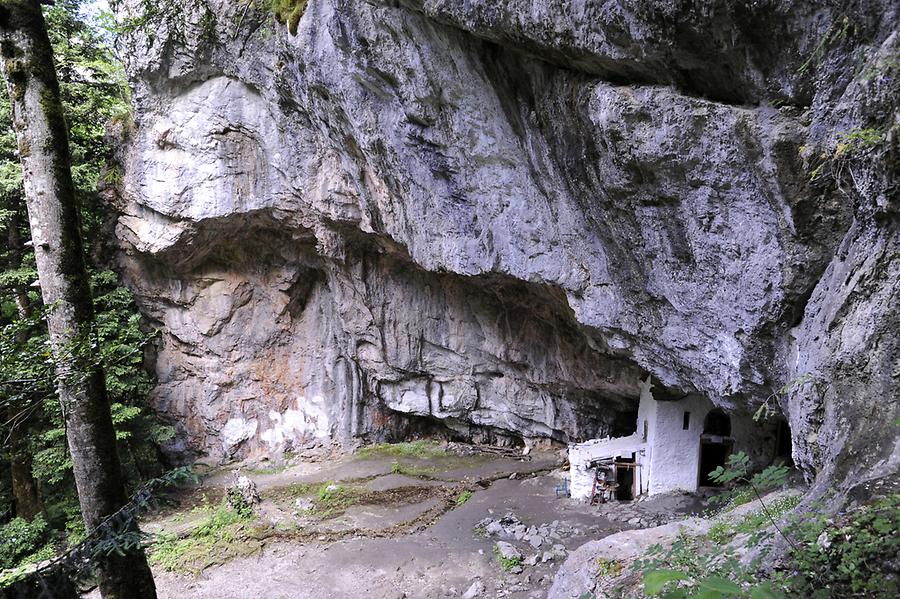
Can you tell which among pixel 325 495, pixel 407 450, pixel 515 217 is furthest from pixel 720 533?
pixel 407 450

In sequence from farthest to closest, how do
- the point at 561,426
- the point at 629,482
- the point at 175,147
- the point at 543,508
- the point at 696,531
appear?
the point at 561,426 < the point at 175,147 < the point at 629,482 < the point at 543,508 < the point at 696,531

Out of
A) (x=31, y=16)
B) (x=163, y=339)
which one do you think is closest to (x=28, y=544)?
(x=163, y=339)

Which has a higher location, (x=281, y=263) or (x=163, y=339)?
(x=281, y=263)

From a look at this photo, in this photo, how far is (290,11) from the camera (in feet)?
31.7

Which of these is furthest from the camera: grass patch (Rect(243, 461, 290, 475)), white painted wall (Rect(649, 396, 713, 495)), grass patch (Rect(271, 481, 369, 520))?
grass patch (Rect(243, 461, 290, 475))

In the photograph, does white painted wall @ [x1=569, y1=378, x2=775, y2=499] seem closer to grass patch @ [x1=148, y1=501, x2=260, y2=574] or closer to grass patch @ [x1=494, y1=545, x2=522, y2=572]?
grass patch @ [x1=494, y1=545, x2=522, y2=572]

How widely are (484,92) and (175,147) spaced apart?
357 inches

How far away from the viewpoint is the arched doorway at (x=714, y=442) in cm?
1161

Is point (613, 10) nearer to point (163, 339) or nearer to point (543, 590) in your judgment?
point (543, 590)

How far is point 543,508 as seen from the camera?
11570mm

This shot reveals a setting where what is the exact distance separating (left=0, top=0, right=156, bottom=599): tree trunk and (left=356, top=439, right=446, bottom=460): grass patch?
11943 mm

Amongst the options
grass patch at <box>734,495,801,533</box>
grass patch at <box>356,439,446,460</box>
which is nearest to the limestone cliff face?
grass patch at <box>356,439,446,460</box>

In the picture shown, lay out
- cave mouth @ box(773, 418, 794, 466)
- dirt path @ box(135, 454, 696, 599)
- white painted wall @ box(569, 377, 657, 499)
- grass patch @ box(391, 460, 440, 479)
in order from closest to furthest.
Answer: dirt path @ box(135, 454, 696, 599) → cave mouth @ box(773, 418, 794, 466) → white painted wall @ box(569, 377, 657, 499) → grass patch @ box(391, 460, 440, 479)

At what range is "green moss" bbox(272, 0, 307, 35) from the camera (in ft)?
30.9
